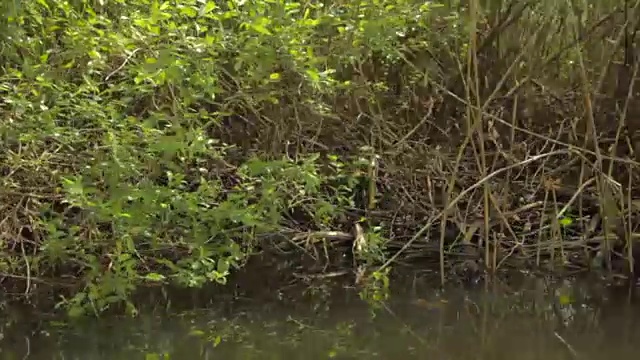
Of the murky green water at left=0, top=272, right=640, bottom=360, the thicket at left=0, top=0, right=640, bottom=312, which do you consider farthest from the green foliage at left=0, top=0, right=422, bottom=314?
the murky green water at left=0, top=272, right=640, bottom=360

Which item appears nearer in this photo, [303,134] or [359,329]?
[359,329]

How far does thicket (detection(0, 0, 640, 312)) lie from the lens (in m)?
2.54

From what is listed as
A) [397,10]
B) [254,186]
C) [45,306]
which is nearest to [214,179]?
[254,186]

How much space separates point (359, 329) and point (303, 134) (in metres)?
1.01

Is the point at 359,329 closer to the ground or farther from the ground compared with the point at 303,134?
closer to the ground

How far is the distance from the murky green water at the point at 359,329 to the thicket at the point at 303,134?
138 millimetres

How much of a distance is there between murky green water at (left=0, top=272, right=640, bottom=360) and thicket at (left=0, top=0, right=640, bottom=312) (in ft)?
0.45

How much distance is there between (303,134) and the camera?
3244mm

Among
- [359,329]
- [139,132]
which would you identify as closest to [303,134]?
[139,132]

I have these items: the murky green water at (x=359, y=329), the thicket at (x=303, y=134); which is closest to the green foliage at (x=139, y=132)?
the thicket at (x=303, y=134)

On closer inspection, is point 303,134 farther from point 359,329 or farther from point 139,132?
point 359,329

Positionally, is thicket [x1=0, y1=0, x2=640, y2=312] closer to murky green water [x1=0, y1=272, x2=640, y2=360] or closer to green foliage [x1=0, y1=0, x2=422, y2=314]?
green foliage [x1=0, y1=0, x2=422, y2=314]

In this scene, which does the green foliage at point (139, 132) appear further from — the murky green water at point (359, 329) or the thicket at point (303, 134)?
the murky green water at point (359, 329)

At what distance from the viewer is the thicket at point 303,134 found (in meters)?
2.54
